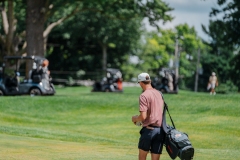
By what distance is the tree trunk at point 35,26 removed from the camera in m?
43.2

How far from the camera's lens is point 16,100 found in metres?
30.9

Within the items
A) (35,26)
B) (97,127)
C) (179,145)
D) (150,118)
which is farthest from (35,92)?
(179,145)

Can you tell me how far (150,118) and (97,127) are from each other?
579 inches

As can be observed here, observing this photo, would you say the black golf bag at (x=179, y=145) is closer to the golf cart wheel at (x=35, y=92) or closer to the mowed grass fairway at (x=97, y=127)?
the mowed grass fairway at (x=97, y=127)

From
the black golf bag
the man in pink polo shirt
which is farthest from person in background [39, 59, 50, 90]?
the black golf bag

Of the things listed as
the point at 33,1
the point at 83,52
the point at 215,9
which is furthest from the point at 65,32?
the point at 33,1

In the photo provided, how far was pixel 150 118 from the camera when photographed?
35.5 ft

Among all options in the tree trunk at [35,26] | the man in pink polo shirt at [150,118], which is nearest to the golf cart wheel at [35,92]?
the tree trunk at [35,26]

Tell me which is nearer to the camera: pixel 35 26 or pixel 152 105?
pixel 152 105

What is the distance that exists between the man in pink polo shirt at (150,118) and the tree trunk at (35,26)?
32.9 metres

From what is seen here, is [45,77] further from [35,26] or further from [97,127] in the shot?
[97,127]

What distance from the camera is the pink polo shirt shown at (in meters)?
10.7

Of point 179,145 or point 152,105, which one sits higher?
point 152,105

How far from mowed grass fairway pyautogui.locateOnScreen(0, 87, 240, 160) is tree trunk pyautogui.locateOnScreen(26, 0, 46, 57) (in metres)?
11.2
